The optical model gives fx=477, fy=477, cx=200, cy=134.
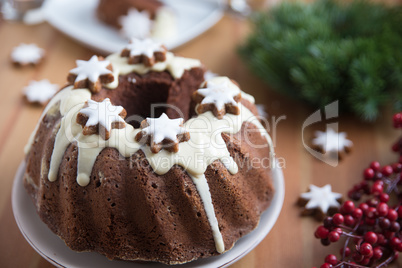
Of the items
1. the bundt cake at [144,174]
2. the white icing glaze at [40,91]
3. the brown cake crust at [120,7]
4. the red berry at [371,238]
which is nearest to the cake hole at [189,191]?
the bundt cake at [144,174]

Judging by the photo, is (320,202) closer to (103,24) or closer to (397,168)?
(397,168)

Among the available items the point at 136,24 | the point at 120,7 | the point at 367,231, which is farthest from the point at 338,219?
the point at 120,7

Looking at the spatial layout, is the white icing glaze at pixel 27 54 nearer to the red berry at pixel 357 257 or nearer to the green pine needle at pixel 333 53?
the green pine needle at pixel 333 53

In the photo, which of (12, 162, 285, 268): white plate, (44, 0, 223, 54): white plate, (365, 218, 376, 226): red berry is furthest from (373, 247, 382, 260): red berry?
(44, 0, 223, 54): white plate

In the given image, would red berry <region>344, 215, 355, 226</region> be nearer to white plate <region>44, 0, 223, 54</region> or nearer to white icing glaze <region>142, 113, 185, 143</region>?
white icing glaze <region>142, 113, 185, 143</region>

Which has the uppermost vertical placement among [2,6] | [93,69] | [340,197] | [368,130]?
[2,6]

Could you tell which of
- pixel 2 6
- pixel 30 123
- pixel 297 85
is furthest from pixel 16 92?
pixel 297 85

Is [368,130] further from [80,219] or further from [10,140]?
[10,140]
